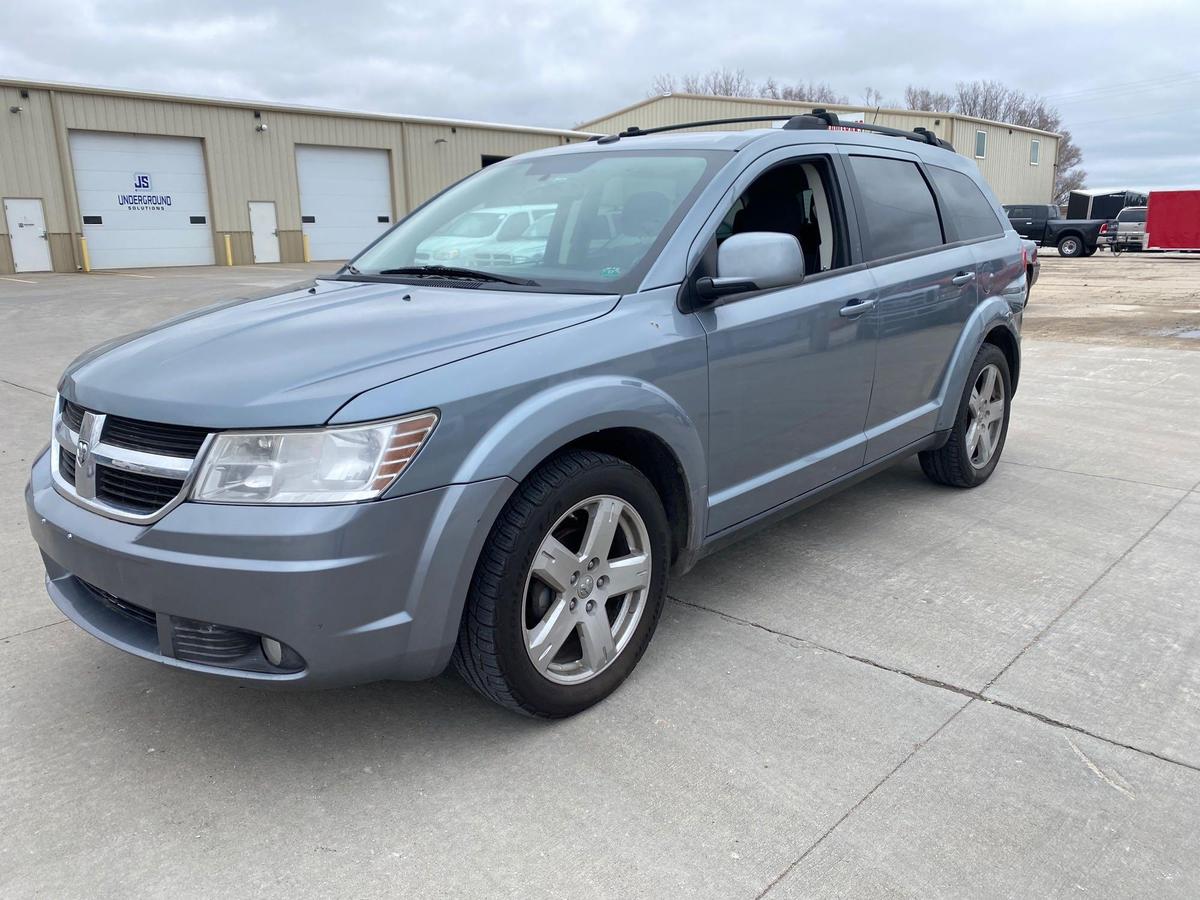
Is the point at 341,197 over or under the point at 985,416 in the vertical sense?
over

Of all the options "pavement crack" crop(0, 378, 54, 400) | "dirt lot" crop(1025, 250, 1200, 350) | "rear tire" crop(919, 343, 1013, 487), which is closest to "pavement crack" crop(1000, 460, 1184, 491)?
"rear tire" crop(919, 343, 1013, 487)

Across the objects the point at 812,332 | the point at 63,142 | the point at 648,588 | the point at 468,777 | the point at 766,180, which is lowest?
the point at 468,777

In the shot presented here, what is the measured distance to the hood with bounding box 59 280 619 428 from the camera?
230 cm

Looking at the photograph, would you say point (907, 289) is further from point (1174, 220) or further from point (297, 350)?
point (1174, 220)

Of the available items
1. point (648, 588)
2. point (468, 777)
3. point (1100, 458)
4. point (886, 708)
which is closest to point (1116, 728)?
point (886, 708)

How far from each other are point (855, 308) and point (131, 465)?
261 cm

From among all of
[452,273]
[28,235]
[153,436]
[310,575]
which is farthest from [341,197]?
[310,575]

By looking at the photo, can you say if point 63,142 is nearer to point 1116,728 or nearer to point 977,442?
point 977,442

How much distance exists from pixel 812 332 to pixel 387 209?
97.3 feet

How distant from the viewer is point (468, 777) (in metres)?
2.56

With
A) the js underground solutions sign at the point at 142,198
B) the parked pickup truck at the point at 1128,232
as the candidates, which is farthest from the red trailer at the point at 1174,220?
the js underground solutions sign at the point at 142,198

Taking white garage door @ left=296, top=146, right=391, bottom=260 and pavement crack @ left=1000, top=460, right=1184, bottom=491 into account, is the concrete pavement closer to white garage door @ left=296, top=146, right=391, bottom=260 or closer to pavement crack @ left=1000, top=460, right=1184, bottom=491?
pavement crack @ left=1000, top=460, right=1184, bottom=491

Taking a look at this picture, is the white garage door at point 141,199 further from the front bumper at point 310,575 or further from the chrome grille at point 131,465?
the front bumper at point 310,575

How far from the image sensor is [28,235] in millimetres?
23703
